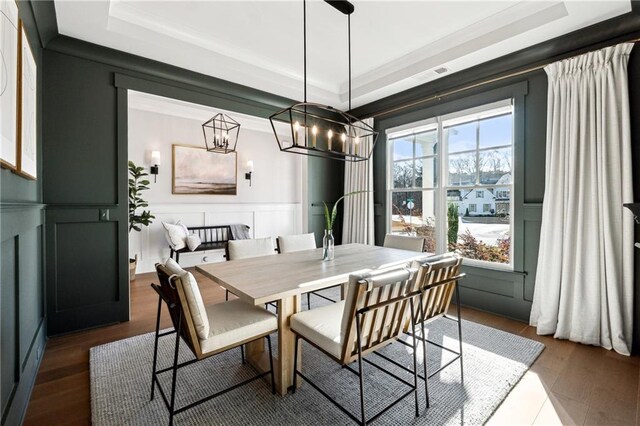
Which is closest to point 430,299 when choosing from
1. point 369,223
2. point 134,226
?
point 369,223

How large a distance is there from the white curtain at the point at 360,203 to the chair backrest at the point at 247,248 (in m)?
1.88

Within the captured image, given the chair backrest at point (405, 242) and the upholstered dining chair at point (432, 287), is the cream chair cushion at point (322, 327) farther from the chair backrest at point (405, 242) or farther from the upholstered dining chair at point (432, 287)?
the chair backrest at point (405, 242)

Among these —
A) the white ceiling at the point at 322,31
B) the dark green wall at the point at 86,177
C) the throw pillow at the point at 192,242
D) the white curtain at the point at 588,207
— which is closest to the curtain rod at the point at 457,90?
the white curtain at the point at 588,207

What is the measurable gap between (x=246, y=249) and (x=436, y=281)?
1700mm

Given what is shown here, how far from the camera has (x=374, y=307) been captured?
Result: 1492 mm

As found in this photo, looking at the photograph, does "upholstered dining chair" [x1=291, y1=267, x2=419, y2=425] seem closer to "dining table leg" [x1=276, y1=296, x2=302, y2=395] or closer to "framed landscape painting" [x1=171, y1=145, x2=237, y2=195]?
"dining table leg" [x1=276, y1=296, x2=302, y2=395]

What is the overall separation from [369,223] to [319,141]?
155cm

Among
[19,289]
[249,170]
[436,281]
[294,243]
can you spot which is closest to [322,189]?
[294,243]

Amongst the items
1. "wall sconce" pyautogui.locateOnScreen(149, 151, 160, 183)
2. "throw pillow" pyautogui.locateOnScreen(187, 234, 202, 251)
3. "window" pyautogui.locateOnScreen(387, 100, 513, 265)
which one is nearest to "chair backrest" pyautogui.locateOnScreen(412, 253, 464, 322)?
"window" pyautogui.locateOnScreen(387, 100, 513, 265)

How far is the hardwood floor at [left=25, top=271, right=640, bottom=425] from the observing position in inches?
68.3

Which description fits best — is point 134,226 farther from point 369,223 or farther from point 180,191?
point 369,223

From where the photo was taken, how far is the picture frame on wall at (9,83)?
136 centimetres

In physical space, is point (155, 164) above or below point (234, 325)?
above

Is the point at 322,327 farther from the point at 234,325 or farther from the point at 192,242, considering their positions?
the point at 192,242
